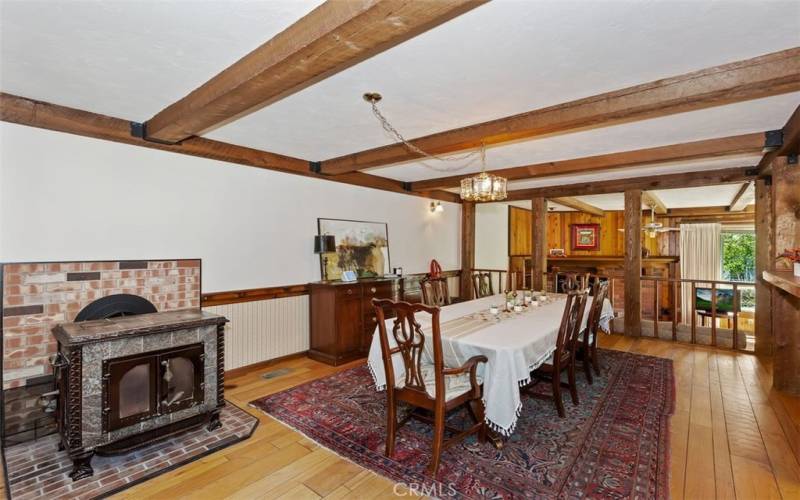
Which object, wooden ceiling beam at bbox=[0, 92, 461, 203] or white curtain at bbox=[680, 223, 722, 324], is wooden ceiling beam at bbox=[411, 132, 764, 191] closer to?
wooden ceiling beam at bbox=[0, 92, 461, 203]

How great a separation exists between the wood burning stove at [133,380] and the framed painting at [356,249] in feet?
6.80

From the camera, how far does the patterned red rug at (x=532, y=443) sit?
2141 millimetres

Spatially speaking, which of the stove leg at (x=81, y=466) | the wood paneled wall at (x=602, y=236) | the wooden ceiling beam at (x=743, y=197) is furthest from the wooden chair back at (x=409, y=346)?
the wood paneled wall at (x=602, y=236)

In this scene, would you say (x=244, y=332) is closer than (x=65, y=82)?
No

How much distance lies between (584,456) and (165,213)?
3.82 m

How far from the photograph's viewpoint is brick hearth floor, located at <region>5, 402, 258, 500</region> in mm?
2131

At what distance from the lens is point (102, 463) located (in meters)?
2.39

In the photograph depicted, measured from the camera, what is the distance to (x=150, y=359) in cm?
251

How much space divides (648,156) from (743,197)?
14.2ft

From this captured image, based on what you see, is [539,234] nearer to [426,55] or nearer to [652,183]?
[652,183]

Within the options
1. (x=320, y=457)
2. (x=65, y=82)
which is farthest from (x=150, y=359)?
(x=65, y=82)

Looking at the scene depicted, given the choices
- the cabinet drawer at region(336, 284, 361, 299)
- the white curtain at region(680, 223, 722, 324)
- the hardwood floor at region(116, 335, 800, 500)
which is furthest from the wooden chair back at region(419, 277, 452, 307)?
the white curtain at region(680, 223, 722, 324)

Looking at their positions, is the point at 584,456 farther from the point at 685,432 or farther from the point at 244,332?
the point at 244,332

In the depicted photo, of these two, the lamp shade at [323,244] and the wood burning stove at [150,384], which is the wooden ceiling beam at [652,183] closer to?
the lamp shade at [323,244]
